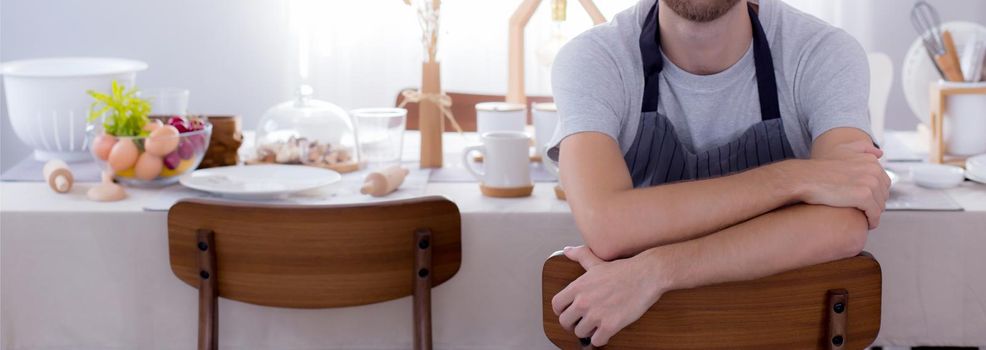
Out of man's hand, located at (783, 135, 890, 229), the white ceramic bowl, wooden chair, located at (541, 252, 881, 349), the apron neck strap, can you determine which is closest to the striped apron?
the apron neck strap

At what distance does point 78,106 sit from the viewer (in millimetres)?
1789

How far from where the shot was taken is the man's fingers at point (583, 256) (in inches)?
42.4

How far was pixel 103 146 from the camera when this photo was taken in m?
1.61

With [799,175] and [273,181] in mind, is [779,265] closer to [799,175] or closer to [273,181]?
[799,175]

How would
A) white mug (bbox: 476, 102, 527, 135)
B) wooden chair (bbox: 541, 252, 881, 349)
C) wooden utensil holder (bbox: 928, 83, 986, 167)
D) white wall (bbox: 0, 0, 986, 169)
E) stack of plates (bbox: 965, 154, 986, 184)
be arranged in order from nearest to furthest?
wooden chair (bbox: 541, 252, 881, 349) → stack of plates (bbox: 965, 154, 986, 184) → wooden utensil holder (bbox: 928, 83, 986, 167) → white mug (bbox: 476, 102, 527, 135) → white wall (bbox: 0, 0, 986, 169)

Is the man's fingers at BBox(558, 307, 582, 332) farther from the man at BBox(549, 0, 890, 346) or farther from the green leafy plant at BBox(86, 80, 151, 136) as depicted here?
the green leafy plant at BBox(86, 80, 151, 136)

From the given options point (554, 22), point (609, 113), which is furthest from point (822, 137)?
point (554, 22)

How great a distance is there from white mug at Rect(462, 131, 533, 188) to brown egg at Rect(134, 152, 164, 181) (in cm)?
45

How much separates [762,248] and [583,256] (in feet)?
0.59

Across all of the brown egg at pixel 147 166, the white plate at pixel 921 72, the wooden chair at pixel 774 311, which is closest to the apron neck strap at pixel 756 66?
the wooden chair at pixel 774 311

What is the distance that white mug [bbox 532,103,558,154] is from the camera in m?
1.75

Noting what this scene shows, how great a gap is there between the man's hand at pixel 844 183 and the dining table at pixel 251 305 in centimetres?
31

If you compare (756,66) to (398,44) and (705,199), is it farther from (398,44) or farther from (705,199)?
(398,44)

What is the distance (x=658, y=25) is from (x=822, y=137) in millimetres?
242
